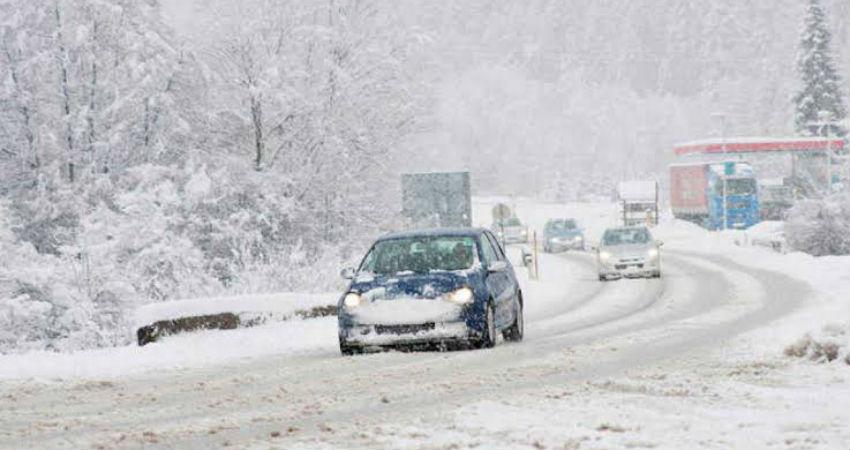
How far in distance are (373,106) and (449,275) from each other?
20.0m

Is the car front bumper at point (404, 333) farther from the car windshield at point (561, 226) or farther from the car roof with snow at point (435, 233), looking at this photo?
the car windshield at point (561, 226)

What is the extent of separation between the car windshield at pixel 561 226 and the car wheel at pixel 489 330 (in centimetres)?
4365

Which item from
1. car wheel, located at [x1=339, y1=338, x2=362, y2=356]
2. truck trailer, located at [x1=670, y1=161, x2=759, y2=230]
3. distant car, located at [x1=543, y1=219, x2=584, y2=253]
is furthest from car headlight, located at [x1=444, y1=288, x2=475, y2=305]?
truck trailer, located at [x1=670, y1=161, x2=759, y2=230]

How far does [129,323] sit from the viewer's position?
2233 centimetres

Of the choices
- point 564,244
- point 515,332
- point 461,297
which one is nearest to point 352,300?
point 461,297

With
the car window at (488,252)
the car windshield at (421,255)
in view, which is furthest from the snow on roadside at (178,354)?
the car window at (488,252)

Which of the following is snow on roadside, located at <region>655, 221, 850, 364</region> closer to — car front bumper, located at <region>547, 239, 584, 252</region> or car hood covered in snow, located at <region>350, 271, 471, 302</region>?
car hood covered in snow, located at <region>350, 271, 471, 302</region>

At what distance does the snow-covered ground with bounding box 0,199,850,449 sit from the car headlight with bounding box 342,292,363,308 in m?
0.67

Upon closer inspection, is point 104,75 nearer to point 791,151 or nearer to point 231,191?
point 231,191

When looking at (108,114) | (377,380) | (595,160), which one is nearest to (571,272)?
(108,114)

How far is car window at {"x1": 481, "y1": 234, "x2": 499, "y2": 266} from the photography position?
→ 15642mm

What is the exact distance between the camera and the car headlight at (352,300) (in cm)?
1458

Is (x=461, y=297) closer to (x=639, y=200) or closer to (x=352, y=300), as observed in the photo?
(x=352, y=300)

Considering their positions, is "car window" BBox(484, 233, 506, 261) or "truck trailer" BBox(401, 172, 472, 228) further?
"truck trailer" BBox(401, 172, 472, 228)
